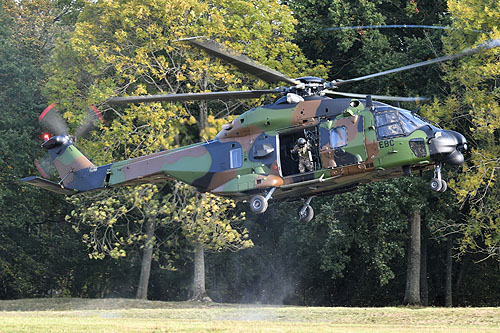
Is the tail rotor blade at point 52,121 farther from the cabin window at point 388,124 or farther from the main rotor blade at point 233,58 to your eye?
the cabin window at point 388,124

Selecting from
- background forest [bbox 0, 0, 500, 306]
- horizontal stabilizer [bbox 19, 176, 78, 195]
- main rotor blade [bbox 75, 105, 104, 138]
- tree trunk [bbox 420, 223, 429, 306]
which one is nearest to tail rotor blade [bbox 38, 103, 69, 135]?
main rotor blade [bbox 75, 105, 104, 138]

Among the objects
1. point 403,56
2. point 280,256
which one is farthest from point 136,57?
point 280,256

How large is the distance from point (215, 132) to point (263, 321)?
9.57 meters

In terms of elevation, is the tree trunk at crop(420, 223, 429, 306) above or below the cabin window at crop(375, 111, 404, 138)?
below

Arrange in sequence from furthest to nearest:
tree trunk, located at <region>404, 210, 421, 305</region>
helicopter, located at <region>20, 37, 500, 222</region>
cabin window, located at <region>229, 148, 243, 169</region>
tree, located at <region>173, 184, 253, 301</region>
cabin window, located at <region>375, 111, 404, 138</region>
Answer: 1. tree trunk, located at <region>404, 210, 421, 305</region>
2. tree, located at <region>173, 184, 253, 301</region>
3. cabin window, located at <region>229, 148, 243, 169</region>
4. cabin window, located at <region>375, 111, 404, 138</region>
5. helicopter, located at <region>20, 37, 500, 222</region>

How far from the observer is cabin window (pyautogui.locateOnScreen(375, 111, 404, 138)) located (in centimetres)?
2028

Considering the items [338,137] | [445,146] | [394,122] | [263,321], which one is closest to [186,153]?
[338,137]

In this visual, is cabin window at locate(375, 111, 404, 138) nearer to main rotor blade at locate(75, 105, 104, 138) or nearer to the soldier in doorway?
the soldier in doorway

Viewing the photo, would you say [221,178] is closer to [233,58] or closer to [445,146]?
[233,58]

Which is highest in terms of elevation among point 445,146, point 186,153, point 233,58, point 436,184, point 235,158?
point 233,58

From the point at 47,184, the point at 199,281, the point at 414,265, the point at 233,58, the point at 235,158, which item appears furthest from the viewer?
the point at 199,281

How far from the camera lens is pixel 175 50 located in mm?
34438

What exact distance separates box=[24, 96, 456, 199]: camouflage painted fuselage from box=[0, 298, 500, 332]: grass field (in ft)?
12.4

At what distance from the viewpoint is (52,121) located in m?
26.3
